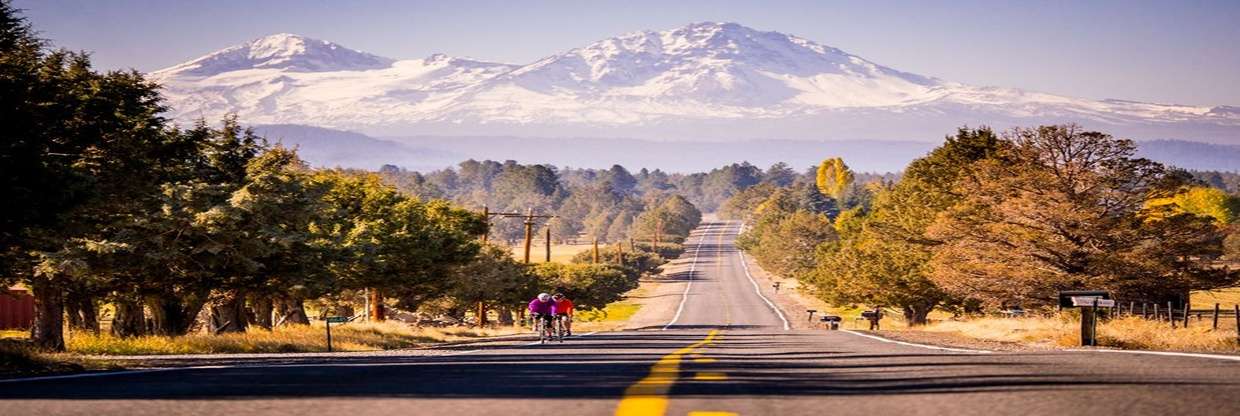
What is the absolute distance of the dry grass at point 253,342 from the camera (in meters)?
30.5

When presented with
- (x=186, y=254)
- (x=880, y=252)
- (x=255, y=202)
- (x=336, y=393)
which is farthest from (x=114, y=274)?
(x=880, y=252)

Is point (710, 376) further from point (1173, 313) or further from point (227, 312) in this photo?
point (1173, 313)

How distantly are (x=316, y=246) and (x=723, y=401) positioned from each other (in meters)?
37.4

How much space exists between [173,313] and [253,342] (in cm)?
1126

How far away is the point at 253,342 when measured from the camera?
33.7 metres

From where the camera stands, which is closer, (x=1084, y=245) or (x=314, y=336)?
(x=314, y=336)

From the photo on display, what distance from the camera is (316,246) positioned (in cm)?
4394

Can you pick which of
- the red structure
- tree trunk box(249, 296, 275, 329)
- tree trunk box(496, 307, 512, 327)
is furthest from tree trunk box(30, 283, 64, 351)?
tree trunk box(496, 307, 512, 327)

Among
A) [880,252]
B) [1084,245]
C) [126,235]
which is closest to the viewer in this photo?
[126,235]

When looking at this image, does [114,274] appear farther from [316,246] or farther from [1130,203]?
[1130,203]

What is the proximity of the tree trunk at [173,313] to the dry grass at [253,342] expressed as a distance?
153 inches

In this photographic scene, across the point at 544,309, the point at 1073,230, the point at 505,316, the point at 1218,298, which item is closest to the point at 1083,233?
the point at 1073,230

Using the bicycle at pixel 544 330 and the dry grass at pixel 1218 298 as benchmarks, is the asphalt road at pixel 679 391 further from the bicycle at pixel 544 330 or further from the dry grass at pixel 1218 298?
the dry grass at pixel 1218 298

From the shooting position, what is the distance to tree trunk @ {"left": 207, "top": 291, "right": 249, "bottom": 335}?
150 ft
